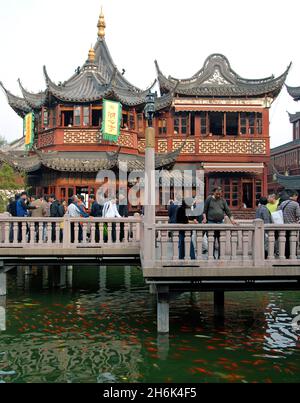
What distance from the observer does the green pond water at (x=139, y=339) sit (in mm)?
7562

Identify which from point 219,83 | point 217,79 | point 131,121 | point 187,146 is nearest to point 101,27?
point 217,79

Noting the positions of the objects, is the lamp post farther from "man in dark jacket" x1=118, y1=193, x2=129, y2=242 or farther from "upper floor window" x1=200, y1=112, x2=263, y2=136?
"upper floor window" x1=200, y1=112, x2=263, y2=136

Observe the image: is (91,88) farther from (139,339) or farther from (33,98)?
(139,339)

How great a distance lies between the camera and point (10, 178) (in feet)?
84.9

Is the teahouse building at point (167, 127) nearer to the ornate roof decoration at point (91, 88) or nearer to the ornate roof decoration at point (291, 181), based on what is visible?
the ornate roof decoration at point (91, 88)

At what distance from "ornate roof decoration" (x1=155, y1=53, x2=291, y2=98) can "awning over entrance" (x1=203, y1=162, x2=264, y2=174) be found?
3794 millimetres

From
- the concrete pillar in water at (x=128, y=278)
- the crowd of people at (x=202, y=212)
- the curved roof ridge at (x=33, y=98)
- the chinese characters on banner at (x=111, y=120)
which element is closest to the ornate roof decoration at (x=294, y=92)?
the chinese characters on banner at (x=111, y=120)

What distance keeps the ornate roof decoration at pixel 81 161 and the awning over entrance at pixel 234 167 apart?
2.87 m

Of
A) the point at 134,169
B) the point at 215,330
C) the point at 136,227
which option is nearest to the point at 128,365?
the point at 215,330

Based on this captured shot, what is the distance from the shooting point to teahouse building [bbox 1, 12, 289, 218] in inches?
928

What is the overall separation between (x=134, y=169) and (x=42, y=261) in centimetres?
1172

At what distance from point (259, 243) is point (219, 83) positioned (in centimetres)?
2099

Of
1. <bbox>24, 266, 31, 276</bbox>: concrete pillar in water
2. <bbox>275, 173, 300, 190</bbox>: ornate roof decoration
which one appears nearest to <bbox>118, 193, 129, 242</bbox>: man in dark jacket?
<bbox>24, 266, 31, 276</bbox>: concrete pillar in water
